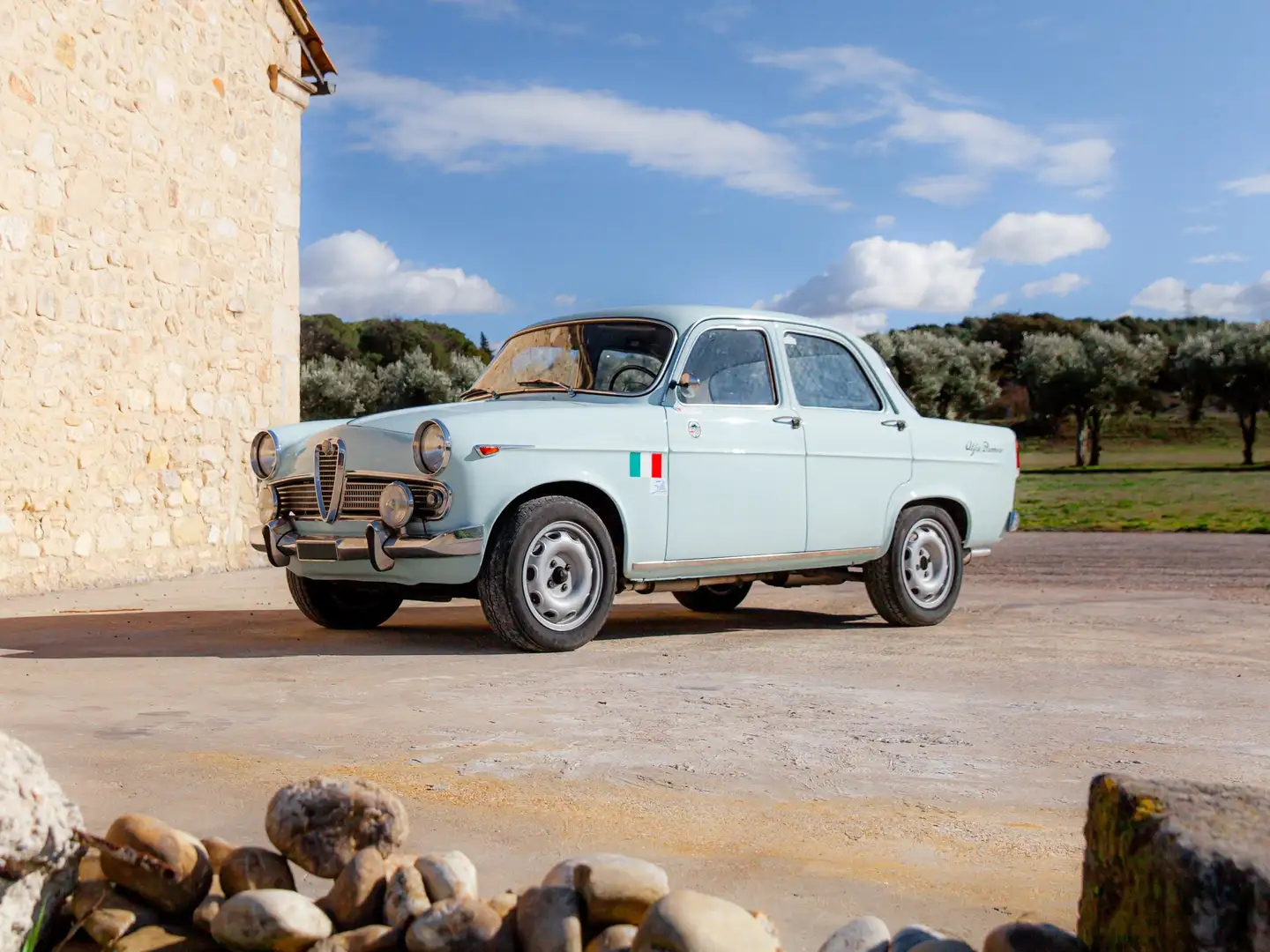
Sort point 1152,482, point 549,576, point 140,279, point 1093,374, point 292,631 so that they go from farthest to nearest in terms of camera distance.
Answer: point 1093,374 < point 1152,482 < point 140,279 < point 292,631 < point 549,576

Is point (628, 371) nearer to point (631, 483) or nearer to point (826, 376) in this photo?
point (631, 483)

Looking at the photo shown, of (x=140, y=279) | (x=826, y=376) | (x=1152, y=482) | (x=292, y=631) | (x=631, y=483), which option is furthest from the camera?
(x=1152, y=482)

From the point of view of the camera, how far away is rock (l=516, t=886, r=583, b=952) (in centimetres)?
225

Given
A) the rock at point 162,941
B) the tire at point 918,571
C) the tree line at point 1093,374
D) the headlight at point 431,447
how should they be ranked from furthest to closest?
the tree line at point 1093,374 < the tire at point 918,571 < the headlight at point 431,447 < the rock at point 162,941

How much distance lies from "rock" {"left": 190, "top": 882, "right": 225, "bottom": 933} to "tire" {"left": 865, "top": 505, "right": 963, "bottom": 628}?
5872 mm

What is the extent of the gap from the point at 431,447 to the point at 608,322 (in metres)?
1.66

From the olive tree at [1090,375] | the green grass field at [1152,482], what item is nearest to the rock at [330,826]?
the green grass field at [1152,482]

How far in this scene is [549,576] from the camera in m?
6.32

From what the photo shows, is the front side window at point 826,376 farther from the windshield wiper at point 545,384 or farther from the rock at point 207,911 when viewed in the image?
the rock at point 207,911

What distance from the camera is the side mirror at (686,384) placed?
6.93m

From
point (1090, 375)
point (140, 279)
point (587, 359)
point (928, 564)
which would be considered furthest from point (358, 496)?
point (1090, 375)

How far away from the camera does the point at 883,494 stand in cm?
780

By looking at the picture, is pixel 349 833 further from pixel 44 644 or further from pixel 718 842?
pixel 44 644

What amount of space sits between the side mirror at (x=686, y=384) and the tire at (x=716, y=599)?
2413mm
